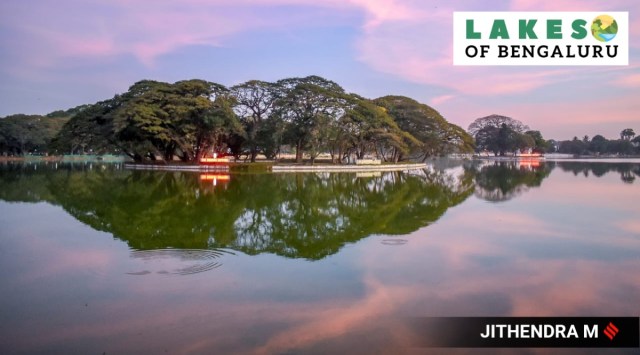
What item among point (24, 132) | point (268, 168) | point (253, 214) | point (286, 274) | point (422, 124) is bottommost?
point (286, 274)

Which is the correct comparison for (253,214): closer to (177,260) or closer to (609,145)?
(177,260)

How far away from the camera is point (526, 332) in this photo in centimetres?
473

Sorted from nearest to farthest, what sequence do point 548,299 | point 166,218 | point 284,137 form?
1. point 548,299
2. point 166,218
3. point 284,137

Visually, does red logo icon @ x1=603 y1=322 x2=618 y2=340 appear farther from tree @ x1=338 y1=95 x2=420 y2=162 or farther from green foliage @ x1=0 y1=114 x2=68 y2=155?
green foliage @ x1=0 y1=114 x2=68 y2=155

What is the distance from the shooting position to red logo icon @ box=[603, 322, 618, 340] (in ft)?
15.2

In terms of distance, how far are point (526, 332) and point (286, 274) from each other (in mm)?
3276

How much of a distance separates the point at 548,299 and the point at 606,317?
0.74 metres

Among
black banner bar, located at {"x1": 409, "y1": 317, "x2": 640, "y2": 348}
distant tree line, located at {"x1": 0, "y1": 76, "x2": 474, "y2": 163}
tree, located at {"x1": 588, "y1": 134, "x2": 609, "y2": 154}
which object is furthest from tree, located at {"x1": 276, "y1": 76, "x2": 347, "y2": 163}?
tree, located at {"x1": 588, "y1": 134, "x2": 609, "y2": 154}

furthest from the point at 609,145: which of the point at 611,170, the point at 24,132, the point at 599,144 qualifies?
the point at 24,132

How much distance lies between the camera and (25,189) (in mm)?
20625

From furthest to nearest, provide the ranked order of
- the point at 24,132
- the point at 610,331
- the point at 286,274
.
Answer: the point at 24,132 → the point at 286,274 → the point at 610,331

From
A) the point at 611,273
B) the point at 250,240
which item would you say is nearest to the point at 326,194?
the point at 250,240

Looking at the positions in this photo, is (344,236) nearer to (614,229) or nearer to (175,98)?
(614,229)

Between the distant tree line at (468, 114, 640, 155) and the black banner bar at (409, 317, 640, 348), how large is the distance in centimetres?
9050
